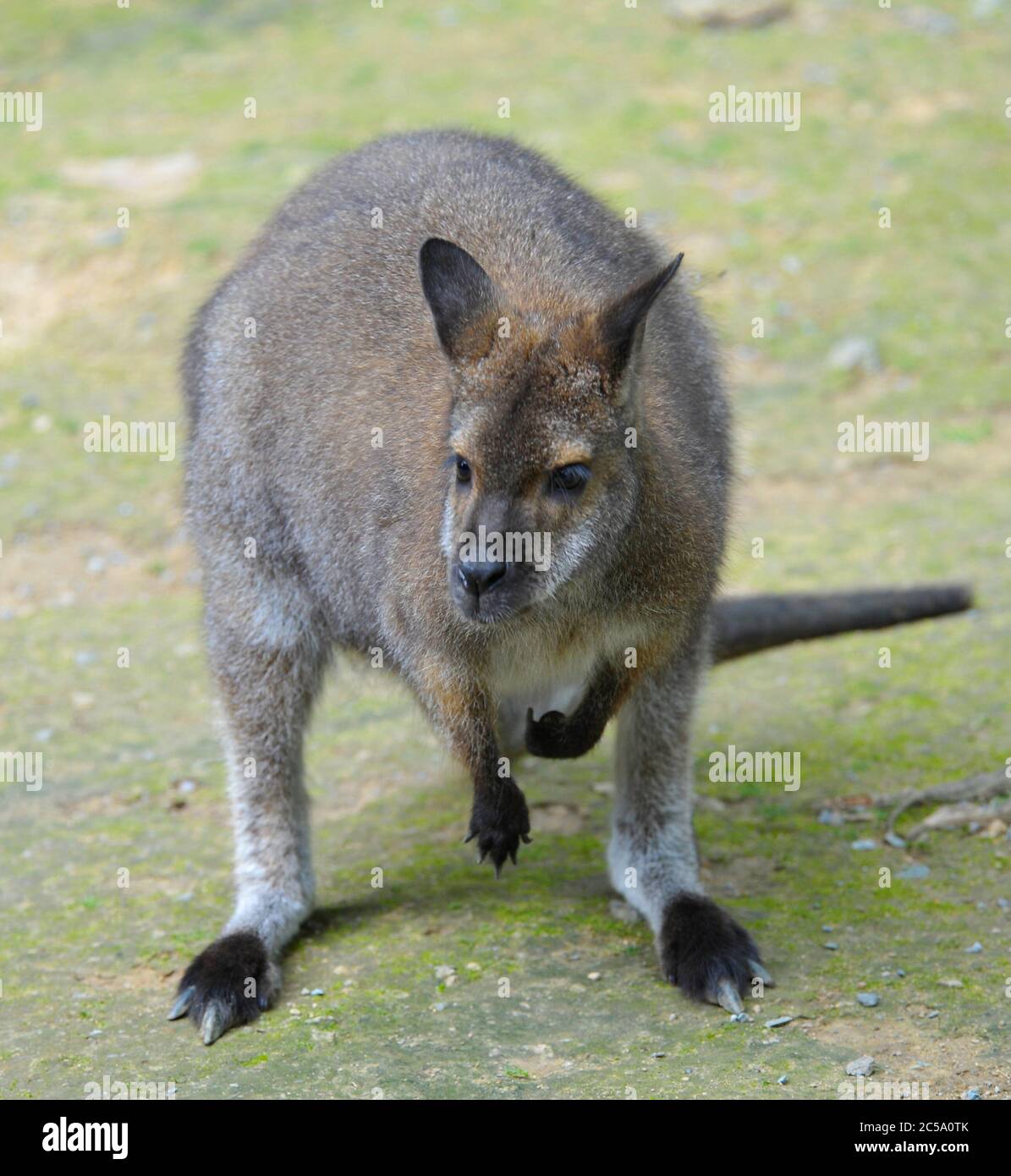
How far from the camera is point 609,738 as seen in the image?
5.89 m

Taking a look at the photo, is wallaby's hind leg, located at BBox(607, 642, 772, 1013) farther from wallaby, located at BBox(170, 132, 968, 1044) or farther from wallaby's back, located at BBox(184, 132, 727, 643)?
wallaby's back, located at BBox(184, 132, 727, 643)

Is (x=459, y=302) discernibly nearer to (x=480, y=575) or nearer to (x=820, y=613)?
(x=480, y=575)

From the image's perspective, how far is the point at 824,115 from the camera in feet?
36.8

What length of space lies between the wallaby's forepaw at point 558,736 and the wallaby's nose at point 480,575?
0.73 meters

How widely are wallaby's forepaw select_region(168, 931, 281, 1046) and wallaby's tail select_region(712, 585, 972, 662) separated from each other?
2.14m

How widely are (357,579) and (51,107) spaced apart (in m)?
9.71

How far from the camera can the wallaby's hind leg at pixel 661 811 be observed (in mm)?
4312

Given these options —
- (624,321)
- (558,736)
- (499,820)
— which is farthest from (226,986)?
(624,321)

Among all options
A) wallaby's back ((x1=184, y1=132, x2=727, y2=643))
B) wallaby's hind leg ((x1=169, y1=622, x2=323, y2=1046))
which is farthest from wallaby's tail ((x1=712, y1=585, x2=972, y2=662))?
wallaby's hind leg ((x1=169, y1=622, x2=323, y2=1046))

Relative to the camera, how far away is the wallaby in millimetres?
3586

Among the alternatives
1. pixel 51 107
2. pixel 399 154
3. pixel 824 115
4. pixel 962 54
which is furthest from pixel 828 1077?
pixel 51 107

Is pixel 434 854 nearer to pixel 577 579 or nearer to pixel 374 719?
pixel 374 719

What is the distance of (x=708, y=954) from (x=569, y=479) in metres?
1.32

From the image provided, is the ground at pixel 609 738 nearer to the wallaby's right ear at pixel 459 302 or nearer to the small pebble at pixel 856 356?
the small pebble at pixel 856 356
